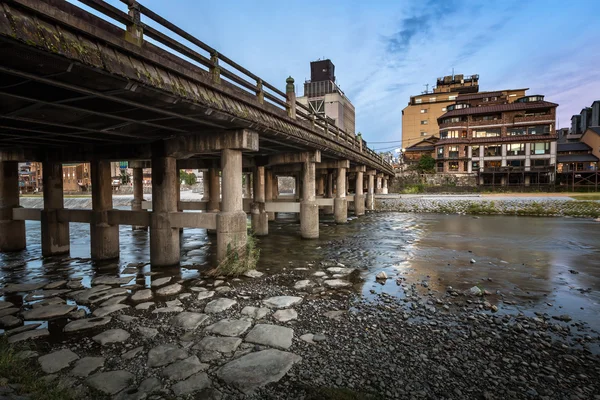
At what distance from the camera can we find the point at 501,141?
5609 cm

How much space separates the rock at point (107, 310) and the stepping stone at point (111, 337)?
111 cm

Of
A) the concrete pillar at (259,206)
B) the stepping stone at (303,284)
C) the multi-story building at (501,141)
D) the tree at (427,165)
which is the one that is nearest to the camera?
the stepping stone at (303,284)

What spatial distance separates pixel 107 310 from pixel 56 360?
2320mm

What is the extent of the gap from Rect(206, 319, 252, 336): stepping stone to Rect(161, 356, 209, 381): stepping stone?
3.25ft

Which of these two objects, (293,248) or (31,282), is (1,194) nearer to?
(31,282)

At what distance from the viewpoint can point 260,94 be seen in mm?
10336

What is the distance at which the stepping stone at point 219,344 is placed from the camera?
5156 millimetres

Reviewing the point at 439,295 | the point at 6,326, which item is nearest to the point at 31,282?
the point at 6,326

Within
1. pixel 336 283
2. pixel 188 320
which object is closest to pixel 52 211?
pixel 188 320

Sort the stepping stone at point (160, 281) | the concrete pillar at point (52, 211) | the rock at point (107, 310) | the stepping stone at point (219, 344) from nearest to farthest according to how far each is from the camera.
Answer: the stepping stone at point (219, 344) < the rock at point (107, 310) < the stepping stone at point (160, 281) < the concrete pillar at point (52, 211)

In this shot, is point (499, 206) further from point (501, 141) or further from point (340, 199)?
point (501, 141)

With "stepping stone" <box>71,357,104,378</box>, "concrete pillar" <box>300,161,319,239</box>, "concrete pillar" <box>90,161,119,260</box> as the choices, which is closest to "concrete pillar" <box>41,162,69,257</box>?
"concrete pillar" <box>90,161,119,260</box>

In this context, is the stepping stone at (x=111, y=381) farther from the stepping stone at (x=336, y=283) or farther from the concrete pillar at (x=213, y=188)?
the concrete pillar at (x=213, y=188)

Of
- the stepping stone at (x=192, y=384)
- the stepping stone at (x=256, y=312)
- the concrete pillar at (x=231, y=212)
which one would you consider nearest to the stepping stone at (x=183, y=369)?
the stepping stone at (x=192, y=384)
